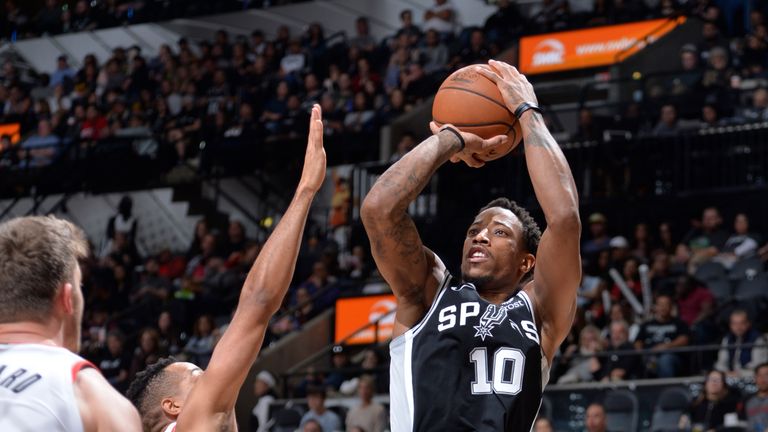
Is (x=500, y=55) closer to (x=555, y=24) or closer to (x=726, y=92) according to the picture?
(x=555, y=24)

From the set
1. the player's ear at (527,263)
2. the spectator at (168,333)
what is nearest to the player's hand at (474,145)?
the player's ear at (527,263)

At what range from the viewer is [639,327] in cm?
1233

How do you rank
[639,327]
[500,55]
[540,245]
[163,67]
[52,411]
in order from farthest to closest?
1. [163,67]
2. [500,55]
3. [639,327]
4. [540,245]
5. [52,411]

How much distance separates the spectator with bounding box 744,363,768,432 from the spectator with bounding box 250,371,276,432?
497 centimetres

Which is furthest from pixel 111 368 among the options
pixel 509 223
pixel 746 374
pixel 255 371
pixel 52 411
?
pixel 52 411

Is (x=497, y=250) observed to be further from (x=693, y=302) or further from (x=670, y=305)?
(x=693, y=302)

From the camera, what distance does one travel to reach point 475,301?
4594mm

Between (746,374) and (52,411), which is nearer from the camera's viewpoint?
(52,411)

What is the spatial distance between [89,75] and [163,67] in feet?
5.14

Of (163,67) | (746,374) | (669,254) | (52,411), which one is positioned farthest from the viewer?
(163,67)

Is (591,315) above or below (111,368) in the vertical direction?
above

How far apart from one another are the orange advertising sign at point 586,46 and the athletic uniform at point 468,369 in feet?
42.1

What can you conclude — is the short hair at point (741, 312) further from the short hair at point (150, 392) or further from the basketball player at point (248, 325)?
the basketball player at point (248, 325)

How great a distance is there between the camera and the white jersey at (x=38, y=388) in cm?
304
